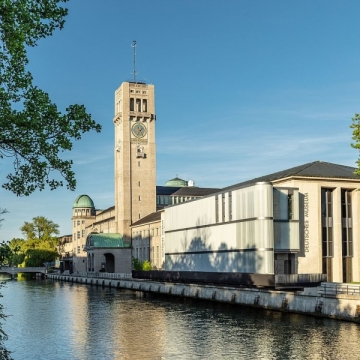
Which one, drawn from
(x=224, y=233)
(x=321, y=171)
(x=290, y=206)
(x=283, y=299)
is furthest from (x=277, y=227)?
(x=283, y=299)

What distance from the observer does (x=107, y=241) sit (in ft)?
409

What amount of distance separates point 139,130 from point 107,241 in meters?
25.7

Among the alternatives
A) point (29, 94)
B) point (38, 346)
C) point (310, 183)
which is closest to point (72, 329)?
point (38, 346)

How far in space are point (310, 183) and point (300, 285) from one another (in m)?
14.6

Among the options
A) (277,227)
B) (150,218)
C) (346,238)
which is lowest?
(346,238)

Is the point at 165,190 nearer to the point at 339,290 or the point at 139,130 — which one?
the point at 139,130

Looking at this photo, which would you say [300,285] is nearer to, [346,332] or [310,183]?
[310,183]

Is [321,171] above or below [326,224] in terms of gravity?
above

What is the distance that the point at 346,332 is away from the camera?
114ft

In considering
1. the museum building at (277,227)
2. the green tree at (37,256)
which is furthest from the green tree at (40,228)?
the museum building at (277,227)

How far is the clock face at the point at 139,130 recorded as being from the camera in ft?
419

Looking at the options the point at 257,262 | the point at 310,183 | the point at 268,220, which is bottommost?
the point at 257,262

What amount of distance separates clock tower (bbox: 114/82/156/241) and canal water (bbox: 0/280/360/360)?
71.2m

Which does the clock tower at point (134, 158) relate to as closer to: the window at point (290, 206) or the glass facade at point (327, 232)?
the glass facade at point (327, 232)
